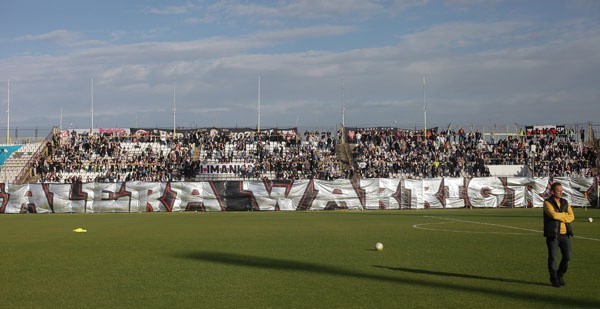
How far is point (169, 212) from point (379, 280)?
3223cm

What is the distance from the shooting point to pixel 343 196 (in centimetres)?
4572

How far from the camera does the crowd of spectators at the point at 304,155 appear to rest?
2267 inches

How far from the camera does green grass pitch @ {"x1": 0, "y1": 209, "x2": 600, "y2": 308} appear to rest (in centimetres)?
1141

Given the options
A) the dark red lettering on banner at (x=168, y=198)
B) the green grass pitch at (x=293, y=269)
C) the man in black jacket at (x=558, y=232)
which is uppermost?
the man in black jacket at (x=558, y=232)

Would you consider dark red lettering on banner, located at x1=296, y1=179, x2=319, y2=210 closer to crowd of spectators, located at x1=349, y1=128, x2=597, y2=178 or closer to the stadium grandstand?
the stadium grandstand

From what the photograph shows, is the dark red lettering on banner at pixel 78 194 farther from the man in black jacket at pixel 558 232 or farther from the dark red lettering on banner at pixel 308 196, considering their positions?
the man in black jacket at pixel 558 232

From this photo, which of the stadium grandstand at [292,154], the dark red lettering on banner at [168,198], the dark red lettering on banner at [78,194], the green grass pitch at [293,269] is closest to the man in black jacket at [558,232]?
the green grass pitch at [293,269]

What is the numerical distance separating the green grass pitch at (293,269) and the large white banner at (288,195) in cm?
1898

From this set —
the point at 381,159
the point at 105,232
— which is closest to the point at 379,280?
the point at 105,232

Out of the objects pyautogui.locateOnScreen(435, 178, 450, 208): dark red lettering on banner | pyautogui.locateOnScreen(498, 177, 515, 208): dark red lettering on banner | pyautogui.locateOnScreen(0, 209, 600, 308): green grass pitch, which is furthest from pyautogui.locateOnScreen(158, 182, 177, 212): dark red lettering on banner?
pyautogui.locateOnScreen(498, 177, 515, 208): dark red lettering on banner

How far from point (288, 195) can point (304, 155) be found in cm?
1622

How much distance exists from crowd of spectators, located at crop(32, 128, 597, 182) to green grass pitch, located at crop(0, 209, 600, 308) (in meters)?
32.5

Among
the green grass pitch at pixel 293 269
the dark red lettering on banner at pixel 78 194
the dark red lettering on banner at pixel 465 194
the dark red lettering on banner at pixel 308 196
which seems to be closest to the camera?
the green grass pitch at pixel 293 269

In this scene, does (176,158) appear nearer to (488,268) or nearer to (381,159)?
(381,159)
